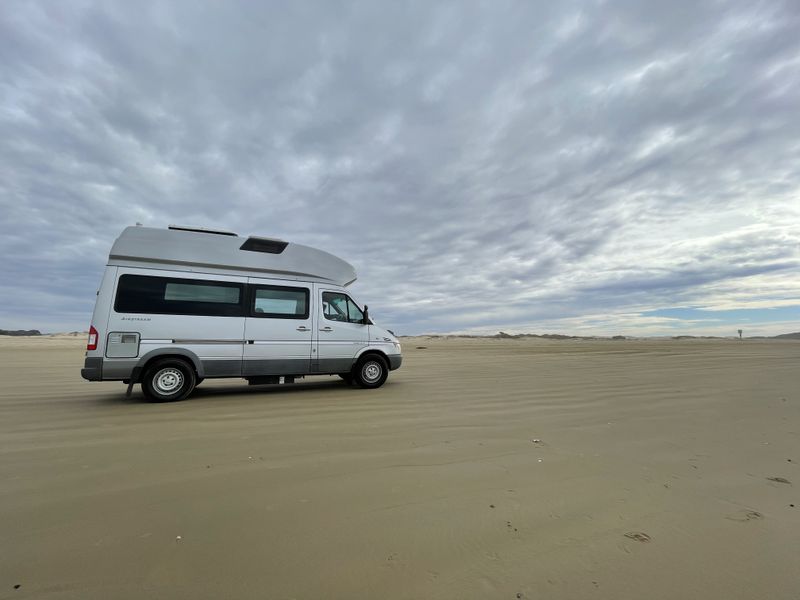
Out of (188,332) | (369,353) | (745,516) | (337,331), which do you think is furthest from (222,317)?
(745,516)

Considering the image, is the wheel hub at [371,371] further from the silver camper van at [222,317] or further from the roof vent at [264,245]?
the roof vent at [264,245]

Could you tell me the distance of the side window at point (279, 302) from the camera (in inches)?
307

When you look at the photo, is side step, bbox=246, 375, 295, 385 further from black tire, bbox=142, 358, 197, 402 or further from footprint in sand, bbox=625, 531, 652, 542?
footprint in sand, bbox=625, 531, 652, 542

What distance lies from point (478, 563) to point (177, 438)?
11.4 feet

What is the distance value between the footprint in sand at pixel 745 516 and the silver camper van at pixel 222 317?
670 centimetres

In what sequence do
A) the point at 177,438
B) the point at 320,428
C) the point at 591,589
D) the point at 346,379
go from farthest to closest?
1. the point at 346,379
2. the point at 320,428
3. the point at 177,438
4. the point at 591,589

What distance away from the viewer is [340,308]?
8617 mm

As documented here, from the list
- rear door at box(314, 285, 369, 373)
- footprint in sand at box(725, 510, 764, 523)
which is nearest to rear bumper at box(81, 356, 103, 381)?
rear door at box(314, 285, 369, 373)

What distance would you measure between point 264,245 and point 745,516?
302 inches

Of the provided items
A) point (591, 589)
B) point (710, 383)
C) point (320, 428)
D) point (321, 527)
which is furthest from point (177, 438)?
point (710, 383)

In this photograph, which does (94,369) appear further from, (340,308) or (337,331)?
(340,308)

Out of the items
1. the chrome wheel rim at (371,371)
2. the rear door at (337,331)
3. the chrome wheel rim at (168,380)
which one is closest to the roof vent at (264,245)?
the rear door at (337,331)

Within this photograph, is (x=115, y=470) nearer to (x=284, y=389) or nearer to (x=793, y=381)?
(x=284, y=389)

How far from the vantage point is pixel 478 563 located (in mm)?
1930
